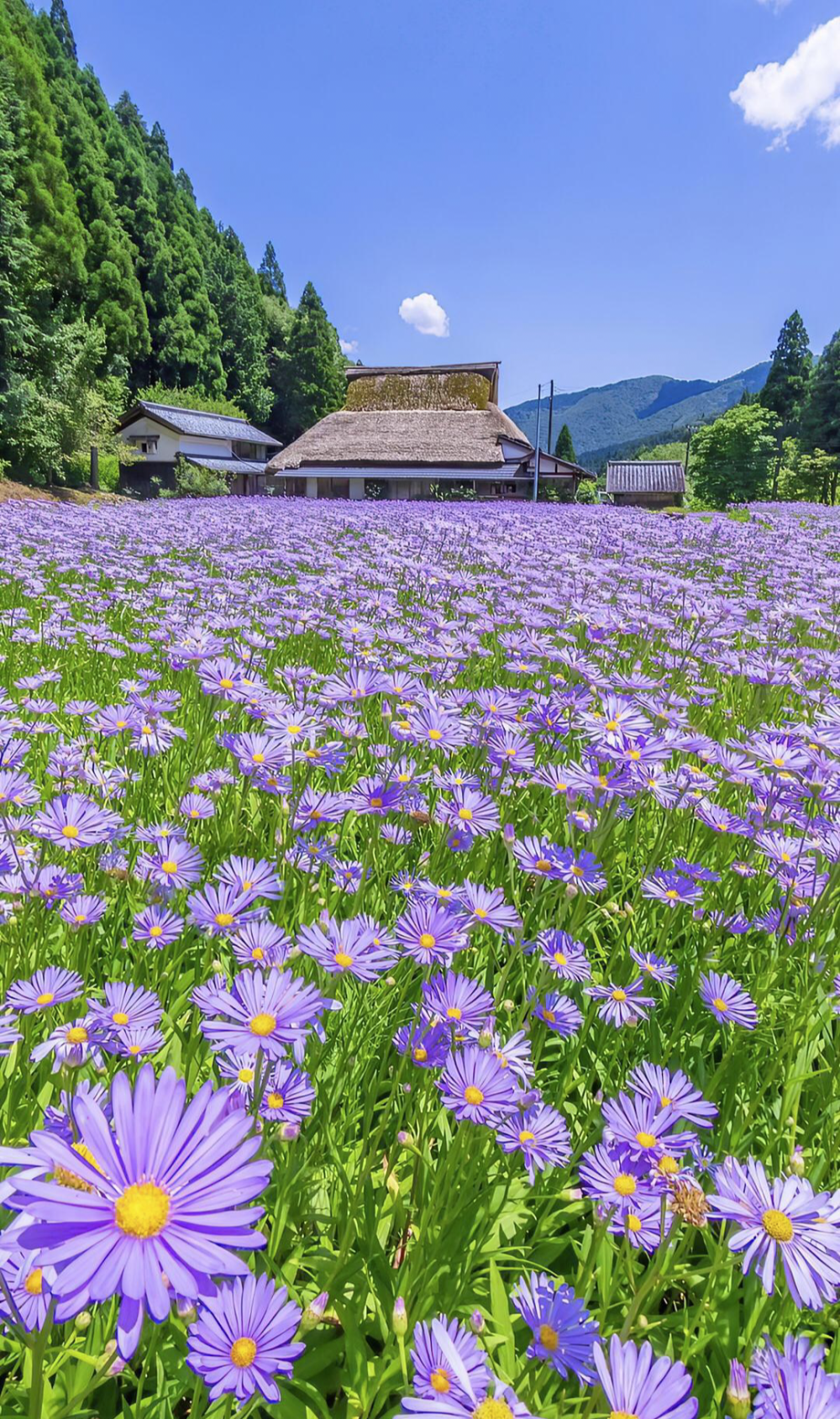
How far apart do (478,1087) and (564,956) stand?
1.48 feet

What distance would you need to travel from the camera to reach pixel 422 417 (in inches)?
1484

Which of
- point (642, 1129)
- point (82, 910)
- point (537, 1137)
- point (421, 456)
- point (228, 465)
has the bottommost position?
point (537, 1137)

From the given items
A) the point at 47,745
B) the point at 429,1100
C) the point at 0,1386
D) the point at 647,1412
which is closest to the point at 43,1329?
the point at 647,1412

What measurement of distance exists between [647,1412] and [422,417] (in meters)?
40.2

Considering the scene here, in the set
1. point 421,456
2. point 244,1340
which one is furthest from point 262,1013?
point 421,456

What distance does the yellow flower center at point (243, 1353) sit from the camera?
2.33ft

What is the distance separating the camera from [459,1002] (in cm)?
113

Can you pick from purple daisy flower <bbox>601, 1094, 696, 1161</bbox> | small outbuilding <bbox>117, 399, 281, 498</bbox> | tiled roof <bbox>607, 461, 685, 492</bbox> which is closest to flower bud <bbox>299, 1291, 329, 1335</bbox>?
purple daisy flower <bbox>601, 1094, 696, 1161</bbox>

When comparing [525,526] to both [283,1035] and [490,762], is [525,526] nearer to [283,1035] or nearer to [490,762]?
[490,762]

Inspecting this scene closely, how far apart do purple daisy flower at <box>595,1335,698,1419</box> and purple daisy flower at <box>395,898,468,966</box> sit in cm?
57

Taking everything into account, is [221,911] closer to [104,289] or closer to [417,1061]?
[417,1061]

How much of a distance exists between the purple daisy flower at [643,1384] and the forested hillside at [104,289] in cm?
2583

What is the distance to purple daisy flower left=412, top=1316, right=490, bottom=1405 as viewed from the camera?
0.67 m

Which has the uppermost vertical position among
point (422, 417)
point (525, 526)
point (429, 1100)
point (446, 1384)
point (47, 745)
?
point (422, 417)
